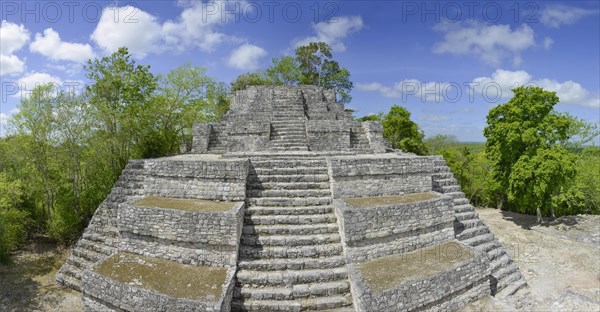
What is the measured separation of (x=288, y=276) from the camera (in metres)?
6.98

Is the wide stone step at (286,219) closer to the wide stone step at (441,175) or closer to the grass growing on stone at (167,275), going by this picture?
the grass growing on stone at (167,275)

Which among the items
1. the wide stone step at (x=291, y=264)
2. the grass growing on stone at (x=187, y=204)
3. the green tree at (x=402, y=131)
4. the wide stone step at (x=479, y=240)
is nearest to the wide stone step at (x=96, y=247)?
the grass growing on stone at (x=187, y=204)

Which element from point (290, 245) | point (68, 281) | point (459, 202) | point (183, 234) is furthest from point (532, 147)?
point (68, 281)

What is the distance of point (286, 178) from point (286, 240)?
213 cm

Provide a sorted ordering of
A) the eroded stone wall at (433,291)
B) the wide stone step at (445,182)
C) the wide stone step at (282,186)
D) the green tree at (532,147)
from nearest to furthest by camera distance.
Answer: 1. the eroded stone wall at (433,291)
2. the wide stone step at (282,186)
3. the wide stone step at (445,182)
4. the green tree at (532,147)

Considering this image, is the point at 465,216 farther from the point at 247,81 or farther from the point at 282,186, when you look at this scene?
the point at 247,81

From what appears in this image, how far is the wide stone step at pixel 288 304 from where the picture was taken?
21.6 ft

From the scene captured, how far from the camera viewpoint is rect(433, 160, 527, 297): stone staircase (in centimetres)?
891

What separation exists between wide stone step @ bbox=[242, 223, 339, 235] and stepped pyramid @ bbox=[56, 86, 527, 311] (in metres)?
0.03

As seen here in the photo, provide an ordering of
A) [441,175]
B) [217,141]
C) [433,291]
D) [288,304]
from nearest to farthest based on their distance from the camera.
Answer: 1. [288,304]
2. [433,291]
3. [441,175]
4. [217,141]

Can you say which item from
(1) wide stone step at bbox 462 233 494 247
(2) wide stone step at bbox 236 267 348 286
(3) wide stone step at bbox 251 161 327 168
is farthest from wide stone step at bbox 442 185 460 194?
(2) wide stone step at bbox 236 267 348 286

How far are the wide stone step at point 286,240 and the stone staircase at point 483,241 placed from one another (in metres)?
4.65

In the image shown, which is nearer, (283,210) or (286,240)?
(286,240)

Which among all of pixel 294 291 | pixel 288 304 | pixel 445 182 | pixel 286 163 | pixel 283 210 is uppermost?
pixel 286 163
